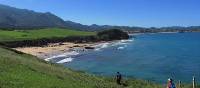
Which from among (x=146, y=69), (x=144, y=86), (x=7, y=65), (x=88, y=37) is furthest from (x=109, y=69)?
(x=88, y=37)

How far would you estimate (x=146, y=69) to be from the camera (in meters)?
78.3

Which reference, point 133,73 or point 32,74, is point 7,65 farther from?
point 133,73

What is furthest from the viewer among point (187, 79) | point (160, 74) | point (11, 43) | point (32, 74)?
point (11, 43)

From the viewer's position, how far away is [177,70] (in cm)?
7700

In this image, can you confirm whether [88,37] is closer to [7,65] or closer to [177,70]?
[177,70]

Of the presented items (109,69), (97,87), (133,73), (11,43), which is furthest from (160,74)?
(11,43)

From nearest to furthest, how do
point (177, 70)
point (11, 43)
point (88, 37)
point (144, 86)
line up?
point (144, 86), point (177, 70), point (11, 43), point (88, 37)

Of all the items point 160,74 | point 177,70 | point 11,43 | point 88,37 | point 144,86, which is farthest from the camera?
point 88,37

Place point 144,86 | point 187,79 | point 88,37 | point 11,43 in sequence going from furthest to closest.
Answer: point 88,37 → point 11,43 → point 187,79 → point 144,86

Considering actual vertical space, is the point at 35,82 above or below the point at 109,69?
above

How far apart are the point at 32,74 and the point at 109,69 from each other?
49905 mm

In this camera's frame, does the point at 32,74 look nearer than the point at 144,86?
Yes

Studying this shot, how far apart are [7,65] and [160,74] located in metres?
42.3

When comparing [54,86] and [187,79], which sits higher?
[54,86]
